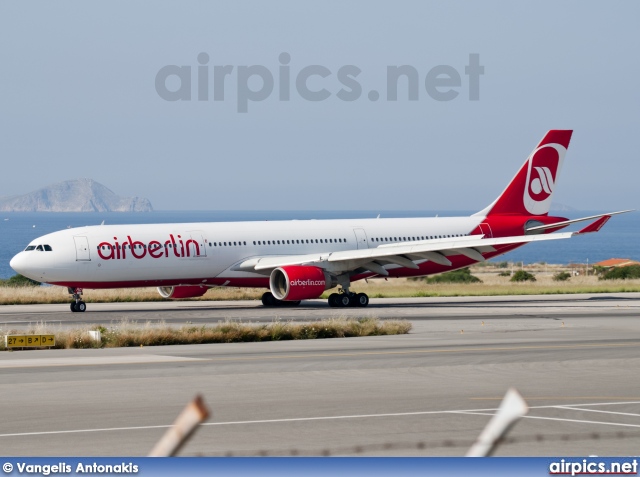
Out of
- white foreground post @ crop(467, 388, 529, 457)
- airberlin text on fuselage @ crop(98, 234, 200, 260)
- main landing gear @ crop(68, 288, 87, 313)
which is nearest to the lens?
white foreground post @ crop(467, 388, 529, 457)

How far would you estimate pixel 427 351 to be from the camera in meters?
28.4

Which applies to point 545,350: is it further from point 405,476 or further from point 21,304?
point 21,304

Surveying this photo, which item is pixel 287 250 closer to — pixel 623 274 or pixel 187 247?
pixel 187 247

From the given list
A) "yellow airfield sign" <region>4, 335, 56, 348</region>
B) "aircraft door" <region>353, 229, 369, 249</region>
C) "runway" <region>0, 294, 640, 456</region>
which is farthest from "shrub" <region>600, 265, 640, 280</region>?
"yellow airfield sign" <region>4, 335, 56, 348</region>

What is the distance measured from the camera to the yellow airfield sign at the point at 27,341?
29.7 m

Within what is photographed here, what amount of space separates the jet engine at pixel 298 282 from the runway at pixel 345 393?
33.6ft

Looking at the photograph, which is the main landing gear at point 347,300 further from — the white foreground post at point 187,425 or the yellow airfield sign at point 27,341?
the white foreground post at point 187,425

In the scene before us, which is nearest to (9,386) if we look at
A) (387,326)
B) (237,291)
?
(387,326)

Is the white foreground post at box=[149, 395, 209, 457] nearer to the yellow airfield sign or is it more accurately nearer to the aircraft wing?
the yellow airfield sign

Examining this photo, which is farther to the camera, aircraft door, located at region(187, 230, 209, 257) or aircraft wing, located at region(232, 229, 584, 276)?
aircraft wing, located at region(232, 229, 584, 276)

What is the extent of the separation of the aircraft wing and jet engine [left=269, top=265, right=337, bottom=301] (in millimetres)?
576

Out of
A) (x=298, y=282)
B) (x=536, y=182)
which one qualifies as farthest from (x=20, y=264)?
(x=536, y=182)

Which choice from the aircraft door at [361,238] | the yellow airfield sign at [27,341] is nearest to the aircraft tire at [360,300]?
the aircraft door at [361,238]

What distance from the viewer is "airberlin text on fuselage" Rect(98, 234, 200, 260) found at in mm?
44531
